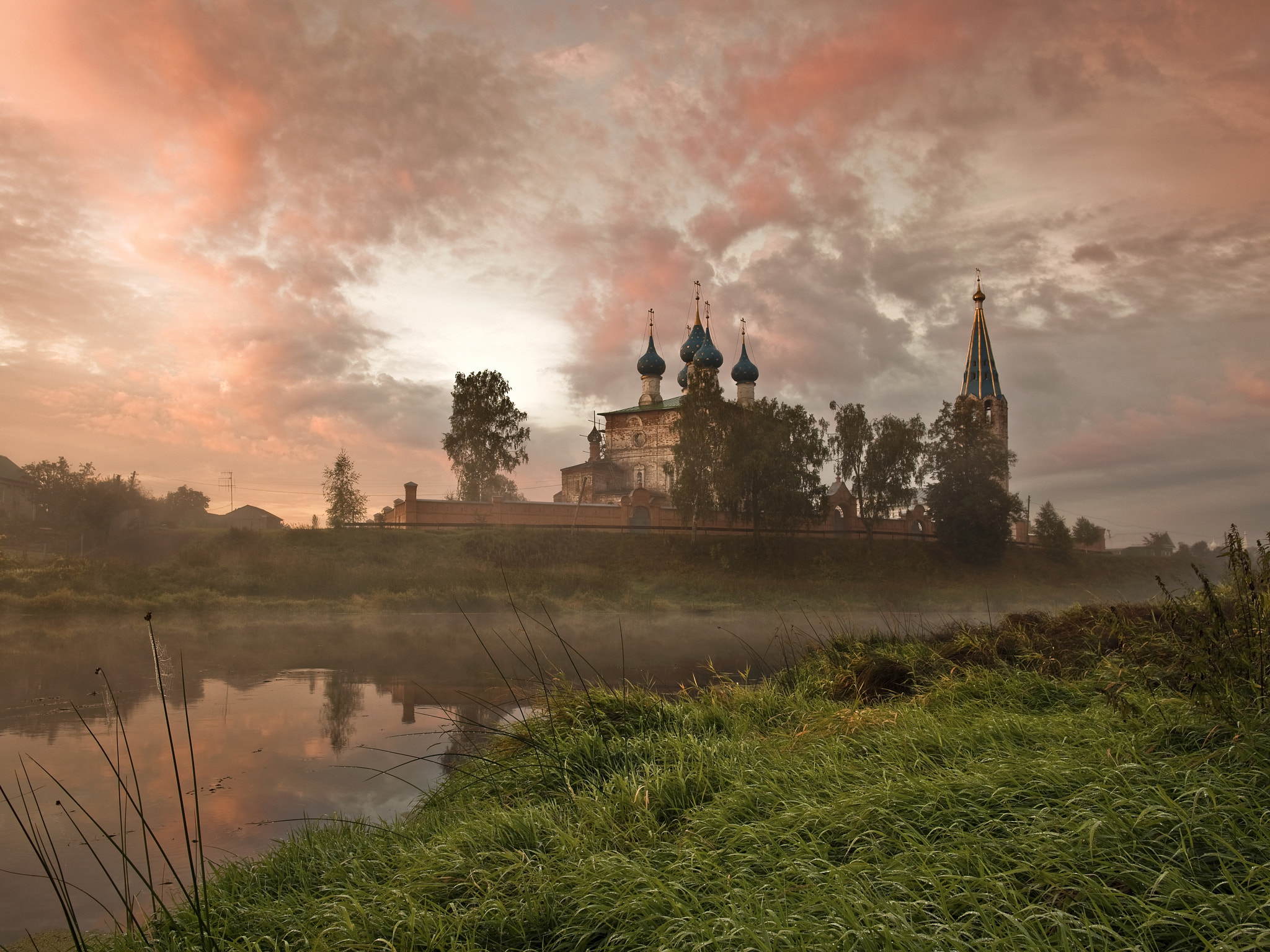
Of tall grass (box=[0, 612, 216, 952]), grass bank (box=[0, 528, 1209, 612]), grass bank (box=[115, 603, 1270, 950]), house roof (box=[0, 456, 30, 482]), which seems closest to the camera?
grass bank (box=[115, 603, 1270, 950])

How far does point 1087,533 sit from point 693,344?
90.1 feet

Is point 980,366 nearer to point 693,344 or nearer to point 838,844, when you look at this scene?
point 693,344

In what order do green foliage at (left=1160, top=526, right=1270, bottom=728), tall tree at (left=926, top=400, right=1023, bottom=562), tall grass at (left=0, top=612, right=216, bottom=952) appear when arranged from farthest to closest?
1. tall tree at (left=926, top=400, right=1023, bottom=562)
2. green foliage at (left=1160, top=526, right=1270, bottom=728)
3. tall grass at (left=0, top=612, right=216, bottom=952)

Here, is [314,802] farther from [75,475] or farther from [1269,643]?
[75,475]

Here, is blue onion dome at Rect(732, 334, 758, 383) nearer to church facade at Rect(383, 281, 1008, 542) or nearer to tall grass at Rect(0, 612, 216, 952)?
church facade at Rect(383, 281, 1008, 542)

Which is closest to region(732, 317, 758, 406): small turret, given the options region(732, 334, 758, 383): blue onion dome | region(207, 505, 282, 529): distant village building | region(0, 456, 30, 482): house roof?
region(732, 334, 758, 383): blue onion dome

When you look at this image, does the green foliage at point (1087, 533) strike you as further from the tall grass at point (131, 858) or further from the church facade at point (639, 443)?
the tall grass at point (131, 858)

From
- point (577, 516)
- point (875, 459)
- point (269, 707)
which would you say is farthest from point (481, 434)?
point (269, 707)

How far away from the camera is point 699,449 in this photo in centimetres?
3272

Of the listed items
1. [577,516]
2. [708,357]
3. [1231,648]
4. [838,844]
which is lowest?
[838,844]

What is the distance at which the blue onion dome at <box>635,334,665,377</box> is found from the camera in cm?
4903

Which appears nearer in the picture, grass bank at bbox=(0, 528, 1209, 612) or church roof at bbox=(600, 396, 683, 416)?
grass bank at bbox=(0, 528, 1209, 612)

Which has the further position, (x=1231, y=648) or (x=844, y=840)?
(x=1231, y=648)

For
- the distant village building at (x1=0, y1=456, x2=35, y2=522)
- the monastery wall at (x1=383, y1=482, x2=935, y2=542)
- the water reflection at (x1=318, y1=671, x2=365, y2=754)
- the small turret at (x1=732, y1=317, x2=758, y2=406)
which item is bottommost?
the water reflection at (x1=318, y1=671, x2=365, y2=754)
